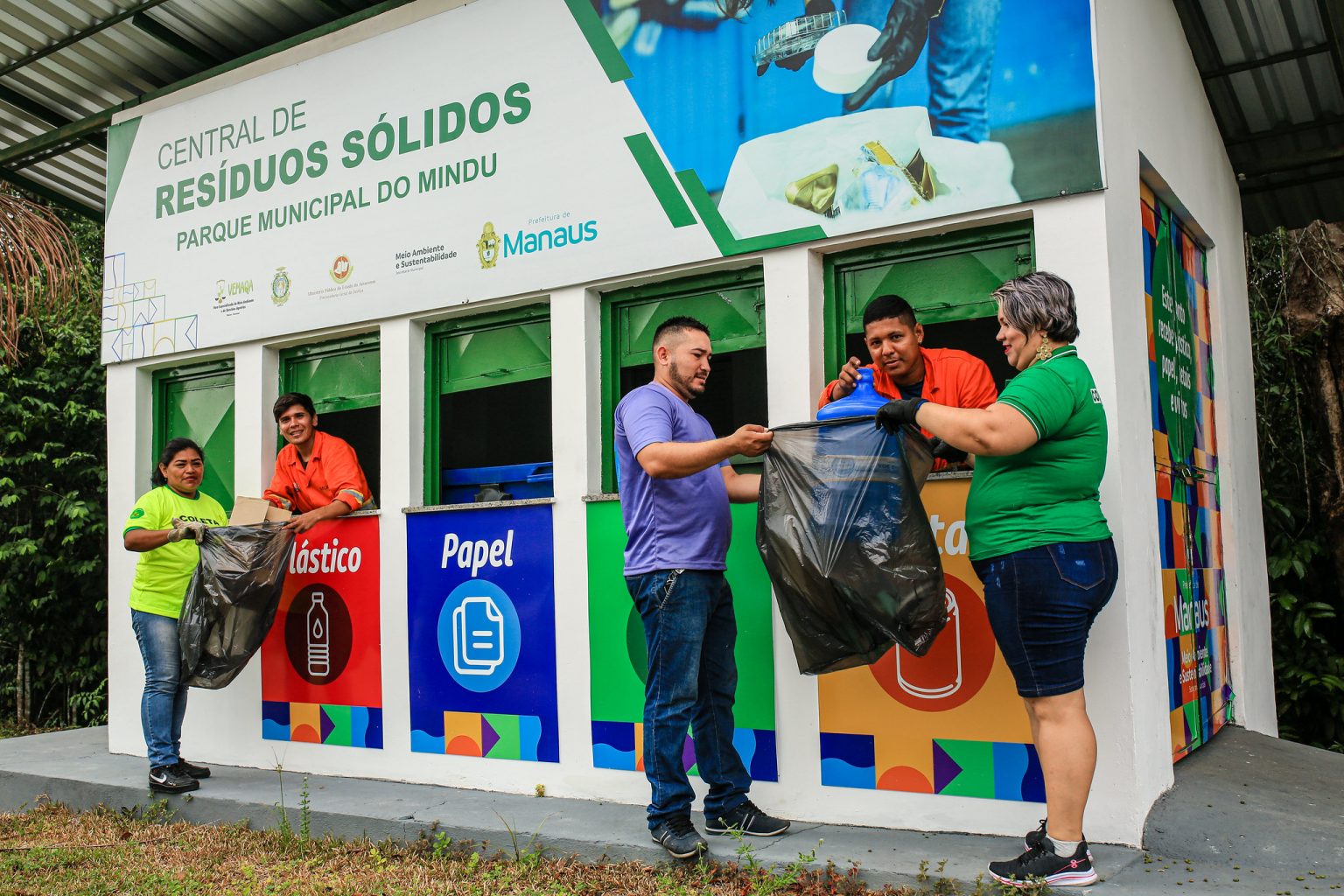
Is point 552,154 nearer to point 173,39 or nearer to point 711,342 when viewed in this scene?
point 711,342

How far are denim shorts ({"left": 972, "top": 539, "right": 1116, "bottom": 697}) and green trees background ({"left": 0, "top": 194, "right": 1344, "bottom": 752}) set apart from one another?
13.4ft

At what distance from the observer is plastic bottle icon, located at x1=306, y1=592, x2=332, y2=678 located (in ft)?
19.8

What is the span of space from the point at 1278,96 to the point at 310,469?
5.76 metres

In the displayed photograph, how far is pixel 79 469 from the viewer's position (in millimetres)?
8938

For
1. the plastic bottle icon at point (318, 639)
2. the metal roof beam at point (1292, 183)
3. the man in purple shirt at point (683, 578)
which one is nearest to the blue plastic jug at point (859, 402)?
the man in purple shirt at point (683, 578)

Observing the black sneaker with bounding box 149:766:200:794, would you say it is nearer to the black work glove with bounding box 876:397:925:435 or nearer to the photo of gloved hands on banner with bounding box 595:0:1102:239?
the photo of gloved hands on banner with bounding box 595:0:1102:239

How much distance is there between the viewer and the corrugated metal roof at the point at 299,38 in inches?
232

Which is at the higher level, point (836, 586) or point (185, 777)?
point (836, 586)

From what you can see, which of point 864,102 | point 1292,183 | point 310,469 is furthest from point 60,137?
point 1292,183

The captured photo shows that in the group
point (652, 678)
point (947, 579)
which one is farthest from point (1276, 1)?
point (652, 678)

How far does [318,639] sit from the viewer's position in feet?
19.9

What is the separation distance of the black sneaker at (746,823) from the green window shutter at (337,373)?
3042mm

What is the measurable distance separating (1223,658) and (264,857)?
4519mm

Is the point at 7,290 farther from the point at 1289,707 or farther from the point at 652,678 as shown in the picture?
the point at 1289,707
